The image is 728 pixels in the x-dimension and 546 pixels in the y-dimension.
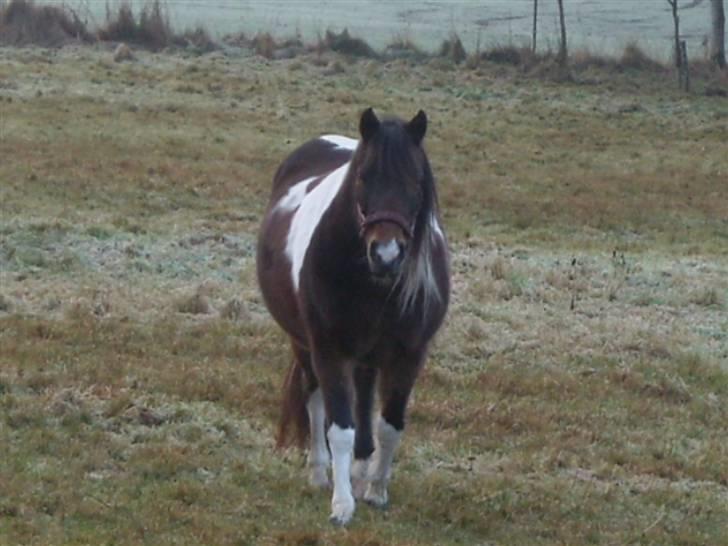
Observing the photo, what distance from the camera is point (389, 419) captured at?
6.82 meters

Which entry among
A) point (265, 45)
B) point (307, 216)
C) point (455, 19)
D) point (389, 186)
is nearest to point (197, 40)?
point (265, 45)

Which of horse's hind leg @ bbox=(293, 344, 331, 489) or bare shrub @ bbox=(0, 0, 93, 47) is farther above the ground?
bare shrub @ bbox=(0, 0, 93, 47)

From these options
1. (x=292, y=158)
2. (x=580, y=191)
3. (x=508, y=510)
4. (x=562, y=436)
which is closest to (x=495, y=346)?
(x=562, y=436)

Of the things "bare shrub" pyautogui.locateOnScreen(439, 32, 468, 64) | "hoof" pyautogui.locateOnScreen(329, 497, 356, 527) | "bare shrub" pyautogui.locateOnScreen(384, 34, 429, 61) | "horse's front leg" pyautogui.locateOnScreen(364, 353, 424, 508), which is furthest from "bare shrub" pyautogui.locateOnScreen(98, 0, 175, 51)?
"hoof" pyautogui.locateOnScreen(329, 497, 356, 527)

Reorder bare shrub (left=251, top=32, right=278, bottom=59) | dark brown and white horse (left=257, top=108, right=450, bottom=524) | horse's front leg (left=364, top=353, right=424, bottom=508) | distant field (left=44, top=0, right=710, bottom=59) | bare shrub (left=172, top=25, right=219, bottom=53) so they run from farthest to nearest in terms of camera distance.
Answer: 1. distant field (left=44, top=0, right=710, bottom=59)
2. bare shrub (left=172, top=25, right=219, bottom=53)
3. bare shrub (left=251, top=32, right=278, bottom=59)
4. horse's front leg (left=364, top=353, right=424, bottom=508)
5. dark brown and white horse (left=257, top=108, right=450, bottom=524)

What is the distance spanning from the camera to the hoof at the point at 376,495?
6.98 meters

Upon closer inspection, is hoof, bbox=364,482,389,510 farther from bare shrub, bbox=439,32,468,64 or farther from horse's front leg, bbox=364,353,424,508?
bare shrub, bbox=439,32,468,64

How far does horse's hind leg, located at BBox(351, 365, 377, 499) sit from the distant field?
19883 millimetres

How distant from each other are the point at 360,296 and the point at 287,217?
1.26m

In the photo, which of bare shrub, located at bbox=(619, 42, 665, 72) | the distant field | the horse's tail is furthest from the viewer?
the distant field

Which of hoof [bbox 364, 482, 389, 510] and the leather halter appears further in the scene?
hoof [bbox 364, 482, 389, 510]

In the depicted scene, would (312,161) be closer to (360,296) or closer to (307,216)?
(307,216)

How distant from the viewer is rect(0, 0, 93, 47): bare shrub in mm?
24609

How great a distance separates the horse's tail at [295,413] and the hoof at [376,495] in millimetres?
592
